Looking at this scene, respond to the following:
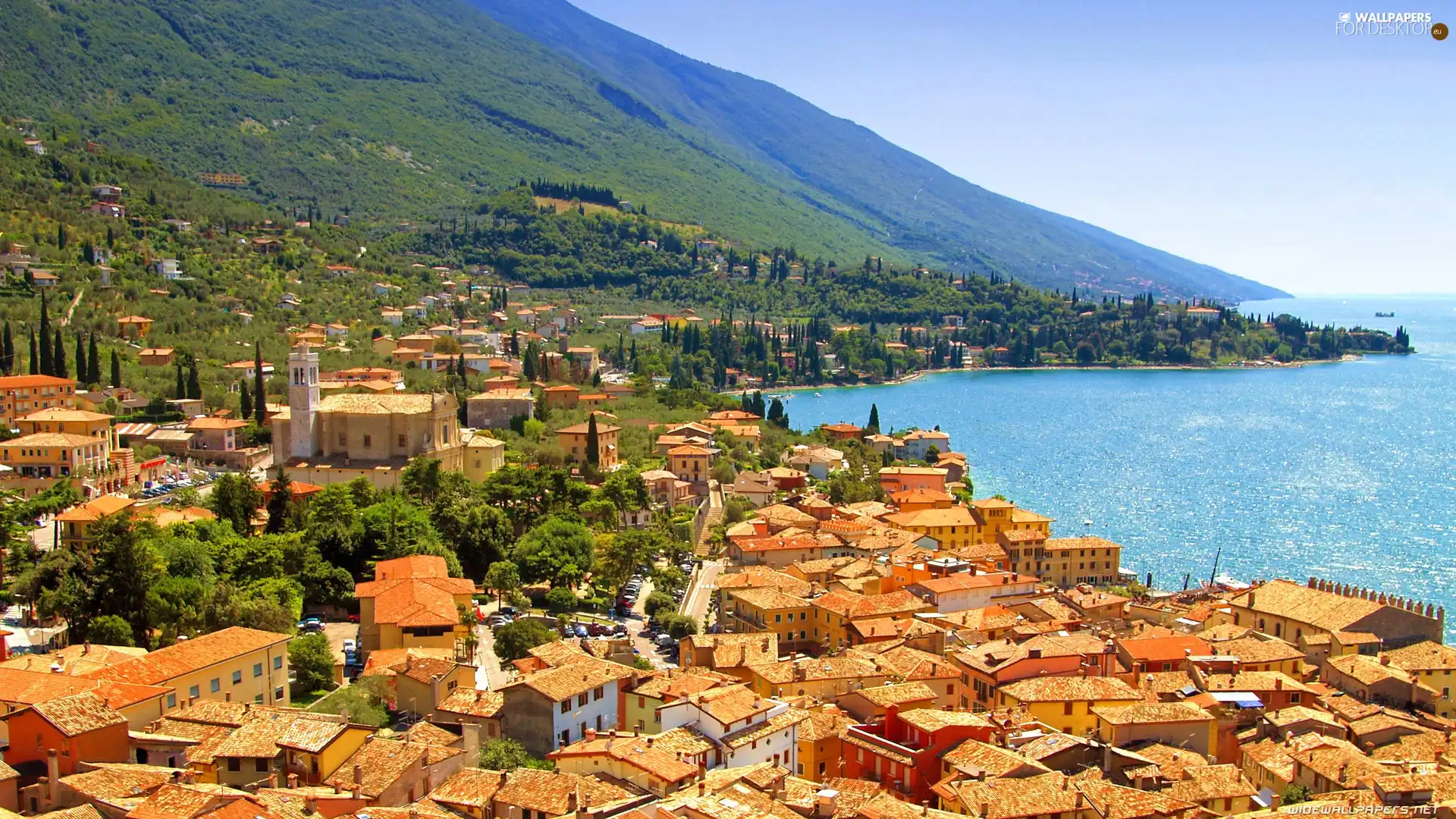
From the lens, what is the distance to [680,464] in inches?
1836

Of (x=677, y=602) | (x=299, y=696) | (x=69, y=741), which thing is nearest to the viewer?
(x=69, y=741)

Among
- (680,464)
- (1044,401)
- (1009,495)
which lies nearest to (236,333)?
(680,464)

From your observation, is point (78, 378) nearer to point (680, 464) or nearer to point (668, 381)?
point (680, 464)

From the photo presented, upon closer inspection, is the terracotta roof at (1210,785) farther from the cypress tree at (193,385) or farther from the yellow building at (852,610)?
the cypress tree at (193,385)

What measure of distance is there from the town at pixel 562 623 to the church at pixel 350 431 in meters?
0.09

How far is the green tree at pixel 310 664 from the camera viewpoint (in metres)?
21.6

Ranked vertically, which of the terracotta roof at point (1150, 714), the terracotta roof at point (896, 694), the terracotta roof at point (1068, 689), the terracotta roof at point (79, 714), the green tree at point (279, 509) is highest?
the green tree at point (279, 509)

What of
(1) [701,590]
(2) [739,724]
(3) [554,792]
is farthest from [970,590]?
(3) [554,792]

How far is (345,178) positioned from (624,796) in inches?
4732

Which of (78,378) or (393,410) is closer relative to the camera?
(393,410)

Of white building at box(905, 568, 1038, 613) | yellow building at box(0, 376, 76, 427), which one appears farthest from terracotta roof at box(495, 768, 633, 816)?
yellow building at box(0, 376, 76, 427)

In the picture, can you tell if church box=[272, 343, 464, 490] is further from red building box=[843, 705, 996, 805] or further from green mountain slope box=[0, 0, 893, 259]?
green mountain slope box=[0, 0, 893, 259]

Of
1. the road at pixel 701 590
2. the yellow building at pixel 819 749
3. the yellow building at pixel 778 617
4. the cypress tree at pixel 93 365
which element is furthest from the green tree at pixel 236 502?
the cypress tree at pixel 93 365

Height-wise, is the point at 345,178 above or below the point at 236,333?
above
